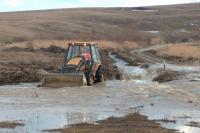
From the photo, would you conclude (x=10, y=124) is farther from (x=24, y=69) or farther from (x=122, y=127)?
(x=24, y=69)

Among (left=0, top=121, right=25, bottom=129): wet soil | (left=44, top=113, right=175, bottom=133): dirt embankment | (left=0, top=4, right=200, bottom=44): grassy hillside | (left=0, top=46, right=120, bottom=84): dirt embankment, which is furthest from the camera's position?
(left=0, top=4, right=200, bottom=44): grassy hillside

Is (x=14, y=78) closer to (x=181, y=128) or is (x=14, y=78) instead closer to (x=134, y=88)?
(x=134, y=88)

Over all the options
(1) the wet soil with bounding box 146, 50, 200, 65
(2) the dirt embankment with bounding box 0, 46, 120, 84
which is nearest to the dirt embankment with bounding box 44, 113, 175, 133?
(2) the dirt embankment with bounding box 0, 46, 120, 84

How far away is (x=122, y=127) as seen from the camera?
1597cm

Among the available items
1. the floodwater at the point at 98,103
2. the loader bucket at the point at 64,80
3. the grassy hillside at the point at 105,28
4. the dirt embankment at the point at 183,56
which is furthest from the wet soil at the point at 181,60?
the grassy hillside at the point at 105,28

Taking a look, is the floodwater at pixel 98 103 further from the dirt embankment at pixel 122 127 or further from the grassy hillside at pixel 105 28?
the grassy hillside at pixel 105 28

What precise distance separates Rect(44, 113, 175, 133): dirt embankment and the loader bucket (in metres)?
10.3

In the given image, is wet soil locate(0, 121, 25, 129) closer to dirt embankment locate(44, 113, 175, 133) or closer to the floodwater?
the floodwater

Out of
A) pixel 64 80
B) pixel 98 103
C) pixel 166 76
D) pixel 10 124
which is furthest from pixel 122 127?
pixel 166 76

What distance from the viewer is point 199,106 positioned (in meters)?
21.5

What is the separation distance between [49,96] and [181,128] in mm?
9743

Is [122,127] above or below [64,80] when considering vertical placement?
above

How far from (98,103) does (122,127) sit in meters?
6.74

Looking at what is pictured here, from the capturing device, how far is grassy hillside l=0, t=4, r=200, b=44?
93.2 m
